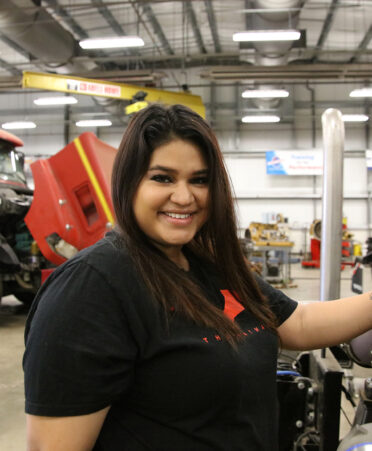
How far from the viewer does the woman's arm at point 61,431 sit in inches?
28.9

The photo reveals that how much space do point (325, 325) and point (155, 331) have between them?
0.62m

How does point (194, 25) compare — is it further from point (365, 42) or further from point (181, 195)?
point (181, 195)

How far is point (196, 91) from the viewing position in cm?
1538

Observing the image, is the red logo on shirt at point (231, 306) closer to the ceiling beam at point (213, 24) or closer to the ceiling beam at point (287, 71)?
the ceiling beam at point (287, 71)

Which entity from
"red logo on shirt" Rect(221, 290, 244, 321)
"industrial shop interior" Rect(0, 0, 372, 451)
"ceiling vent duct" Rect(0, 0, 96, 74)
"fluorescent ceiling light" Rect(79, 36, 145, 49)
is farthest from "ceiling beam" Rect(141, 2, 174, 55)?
"red logo on shirt" Rect(221, 290, 244, 321)

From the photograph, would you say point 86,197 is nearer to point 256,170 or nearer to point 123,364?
point 123,364

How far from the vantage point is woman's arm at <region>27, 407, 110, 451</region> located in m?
0.73

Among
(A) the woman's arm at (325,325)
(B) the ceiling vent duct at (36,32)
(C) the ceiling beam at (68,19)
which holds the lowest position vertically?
(A) the woman's arm at (325,325)

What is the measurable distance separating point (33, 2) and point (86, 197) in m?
5.99

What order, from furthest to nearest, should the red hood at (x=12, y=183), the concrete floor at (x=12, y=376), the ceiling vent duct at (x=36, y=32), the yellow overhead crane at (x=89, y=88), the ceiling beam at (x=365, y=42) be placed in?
the ceiling beam at (x=365, y=42), the yellow overhead crane at (x=89, y=88), the ceiling vent duct at (x=36, y=32), the red hood at (x=12, y=183), the concrete floor at (x=12, y=376)

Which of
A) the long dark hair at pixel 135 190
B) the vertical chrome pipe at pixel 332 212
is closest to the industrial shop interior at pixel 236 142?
the vertical chrome pipe at pixel 332 212

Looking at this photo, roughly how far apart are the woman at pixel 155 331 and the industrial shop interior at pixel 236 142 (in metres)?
0.12

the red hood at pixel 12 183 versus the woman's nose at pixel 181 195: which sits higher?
the red hood at pixel 12 183

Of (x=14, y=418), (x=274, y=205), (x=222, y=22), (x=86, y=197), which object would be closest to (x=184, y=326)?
(x=14, y=418)
